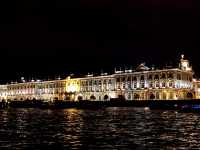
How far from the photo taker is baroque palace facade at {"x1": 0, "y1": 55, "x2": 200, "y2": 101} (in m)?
127

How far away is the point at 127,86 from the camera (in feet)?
455

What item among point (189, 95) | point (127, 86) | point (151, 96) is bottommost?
point (151, 96)

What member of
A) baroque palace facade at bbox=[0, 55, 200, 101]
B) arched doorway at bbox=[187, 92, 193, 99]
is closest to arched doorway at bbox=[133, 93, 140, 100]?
baroque palace facade at bbox=[0, 55, 200, 101]

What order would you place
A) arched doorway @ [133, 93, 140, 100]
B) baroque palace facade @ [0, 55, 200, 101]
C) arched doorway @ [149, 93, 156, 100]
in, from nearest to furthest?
baroque palace facade @ [0, 55, 200, 101]
arched doorway @ [149, 93, 156, 100]
arched doorway @ [133, 93, 140, 100]

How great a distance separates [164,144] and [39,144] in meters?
7.27

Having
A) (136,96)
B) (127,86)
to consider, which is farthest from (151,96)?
(127,86)

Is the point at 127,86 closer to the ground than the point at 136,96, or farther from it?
farther from it

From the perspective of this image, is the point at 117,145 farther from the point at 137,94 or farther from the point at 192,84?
→ the point at 192,84

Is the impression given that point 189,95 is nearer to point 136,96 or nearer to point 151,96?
point 151,96

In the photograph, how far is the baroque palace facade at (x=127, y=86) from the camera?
126750mm

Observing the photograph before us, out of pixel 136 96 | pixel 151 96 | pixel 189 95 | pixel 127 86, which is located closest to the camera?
pixel 151 96

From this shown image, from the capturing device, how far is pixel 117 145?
23.9m

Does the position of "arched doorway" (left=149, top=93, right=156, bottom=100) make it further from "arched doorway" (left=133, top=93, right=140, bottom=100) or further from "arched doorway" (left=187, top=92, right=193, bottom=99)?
"arched doorway" (left=187, top=92, right=193, bottom=99)

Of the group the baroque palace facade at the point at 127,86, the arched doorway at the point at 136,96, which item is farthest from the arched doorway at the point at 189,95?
the arched doorway at the point at 136,96
